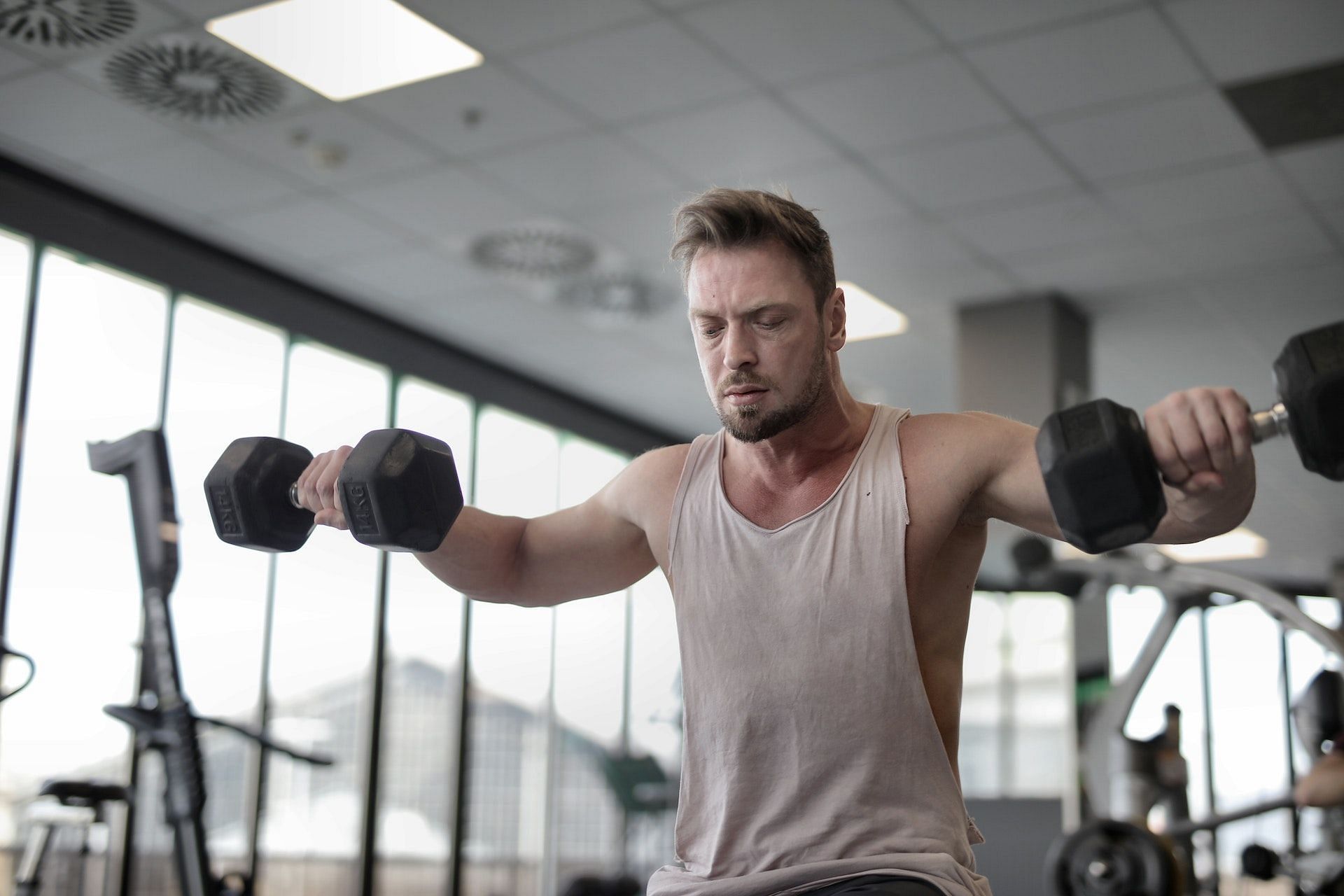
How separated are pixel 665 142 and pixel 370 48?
3.30 ft

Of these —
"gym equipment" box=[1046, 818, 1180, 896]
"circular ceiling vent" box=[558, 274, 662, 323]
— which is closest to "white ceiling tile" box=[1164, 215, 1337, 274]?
"circular ceiling vent" box=[558, 274, 662, 323]

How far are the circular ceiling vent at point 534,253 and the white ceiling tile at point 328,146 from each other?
0.66m

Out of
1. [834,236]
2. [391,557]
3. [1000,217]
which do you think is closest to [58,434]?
[391,557]

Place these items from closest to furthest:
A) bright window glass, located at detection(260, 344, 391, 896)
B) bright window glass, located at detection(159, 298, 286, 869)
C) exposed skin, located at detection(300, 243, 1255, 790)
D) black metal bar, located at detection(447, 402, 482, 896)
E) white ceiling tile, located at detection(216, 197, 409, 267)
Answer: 1. exposed skin, located at detection(300, 243, 1255, 790)
2. white ceiling tile, located at detection(216, 197, 409, 267)
3. bright window glass, located at detection(159, 298, 286, 869)
4. bright window glass, located at detection(260, 344, 391, 896)
5. black metal bar, located at detection(447, 402, 482, 896)

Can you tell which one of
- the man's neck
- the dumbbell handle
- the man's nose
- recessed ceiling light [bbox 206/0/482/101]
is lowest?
the dumbbell handle

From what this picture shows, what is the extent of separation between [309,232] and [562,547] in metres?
3.67

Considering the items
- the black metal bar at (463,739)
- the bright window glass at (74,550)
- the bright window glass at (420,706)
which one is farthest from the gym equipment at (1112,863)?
the black metal bar at (463,739)

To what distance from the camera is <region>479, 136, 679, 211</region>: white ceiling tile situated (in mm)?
4371

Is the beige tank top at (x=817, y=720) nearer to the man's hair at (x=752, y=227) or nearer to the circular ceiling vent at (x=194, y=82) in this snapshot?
the man's hair at (x=752, y=227)

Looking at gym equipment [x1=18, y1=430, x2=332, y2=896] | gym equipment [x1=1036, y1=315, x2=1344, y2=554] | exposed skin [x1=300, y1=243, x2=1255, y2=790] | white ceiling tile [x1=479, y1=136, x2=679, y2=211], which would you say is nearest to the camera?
gym equipment [x1=1036, y1=315, x2=1344, y2=554]

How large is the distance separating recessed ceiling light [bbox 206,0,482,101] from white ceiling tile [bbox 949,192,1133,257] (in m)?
2.05

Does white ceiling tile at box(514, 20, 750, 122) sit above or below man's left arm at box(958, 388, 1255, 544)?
above

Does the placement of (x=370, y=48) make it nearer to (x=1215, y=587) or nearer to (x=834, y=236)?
(x=834, y=236)

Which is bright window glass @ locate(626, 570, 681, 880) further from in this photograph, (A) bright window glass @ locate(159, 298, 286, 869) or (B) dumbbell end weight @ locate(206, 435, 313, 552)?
(B) dumbbell end weight @ locate(206, 435, 313, 552)
